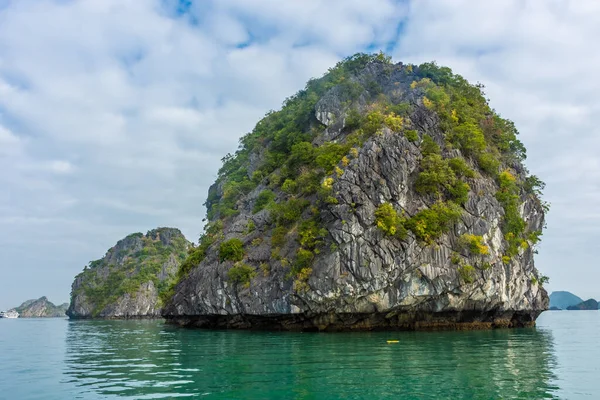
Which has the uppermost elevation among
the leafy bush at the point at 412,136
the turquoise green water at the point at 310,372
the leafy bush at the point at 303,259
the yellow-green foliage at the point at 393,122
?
the yellow-green foliage at the point at 393,122

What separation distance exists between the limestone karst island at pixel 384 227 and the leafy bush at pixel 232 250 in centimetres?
12

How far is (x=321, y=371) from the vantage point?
14328 millimetres

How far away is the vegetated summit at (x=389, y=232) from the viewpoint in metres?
31.3

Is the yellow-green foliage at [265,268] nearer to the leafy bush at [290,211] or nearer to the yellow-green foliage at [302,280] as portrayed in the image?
the yellow-green foliage at [302,280]

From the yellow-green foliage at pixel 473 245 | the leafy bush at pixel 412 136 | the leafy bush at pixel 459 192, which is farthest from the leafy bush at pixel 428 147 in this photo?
the yellow-green foliage at pixel 473 245

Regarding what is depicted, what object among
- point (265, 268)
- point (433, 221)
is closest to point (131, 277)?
point (265, 268)

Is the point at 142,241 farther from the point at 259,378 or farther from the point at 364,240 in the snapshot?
the point at 259,378

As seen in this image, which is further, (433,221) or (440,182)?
(440,182)

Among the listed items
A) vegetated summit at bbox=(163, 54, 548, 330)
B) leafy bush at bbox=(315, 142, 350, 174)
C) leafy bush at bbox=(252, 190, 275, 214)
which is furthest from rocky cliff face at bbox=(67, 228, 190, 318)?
leafy bush at bbox=(315, 142, 350, 174)

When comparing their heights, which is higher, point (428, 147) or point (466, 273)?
point (428, 147)

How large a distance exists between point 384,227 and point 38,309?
18639cm

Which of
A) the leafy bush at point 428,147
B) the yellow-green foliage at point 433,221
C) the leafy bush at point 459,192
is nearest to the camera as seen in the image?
the yellow-green foliage at point 433,221

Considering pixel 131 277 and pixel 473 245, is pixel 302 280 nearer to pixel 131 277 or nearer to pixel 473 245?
pixel 473 245

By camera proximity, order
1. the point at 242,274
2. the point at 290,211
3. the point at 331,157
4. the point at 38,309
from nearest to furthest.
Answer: the point at 242,274 → the point at 331,157 → the point at 290,211 → the point at 38,309
